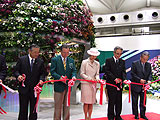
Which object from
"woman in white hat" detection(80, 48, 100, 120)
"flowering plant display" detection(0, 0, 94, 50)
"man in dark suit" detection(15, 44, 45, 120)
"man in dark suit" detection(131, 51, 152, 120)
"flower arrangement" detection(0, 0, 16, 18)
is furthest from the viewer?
"flower arrangement" detection(0, 0, 16, 18)

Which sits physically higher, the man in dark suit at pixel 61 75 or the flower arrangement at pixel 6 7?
the flower arrangement at pixel 6 7

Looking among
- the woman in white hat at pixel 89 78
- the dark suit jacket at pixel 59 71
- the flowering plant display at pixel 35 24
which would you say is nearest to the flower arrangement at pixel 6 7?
the flowering plant display at pixel 35 24

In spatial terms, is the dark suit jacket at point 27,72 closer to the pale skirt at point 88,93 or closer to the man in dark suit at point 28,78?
the man in dark suit at point 28,78

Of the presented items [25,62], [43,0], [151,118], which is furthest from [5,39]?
[151,118]

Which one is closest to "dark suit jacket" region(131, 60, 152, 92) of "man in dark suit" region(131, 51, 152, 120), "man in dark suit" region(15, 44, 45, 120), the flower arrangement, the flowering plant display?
"man in dark suit" region(131, 51, 152, 120)

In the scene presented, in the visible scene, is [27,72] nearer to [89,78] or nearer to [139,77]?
[89,78]

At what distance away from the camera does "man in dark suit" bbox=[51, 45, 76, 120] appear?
3389mm

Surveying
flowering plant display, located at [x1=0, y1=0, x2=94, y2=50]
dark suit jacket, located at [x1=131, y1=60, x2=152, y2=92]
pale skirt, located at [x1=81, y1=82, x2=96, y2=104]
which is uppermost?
flowering plant display, located at [x1=0, y1=0, x2=94, y2=50]

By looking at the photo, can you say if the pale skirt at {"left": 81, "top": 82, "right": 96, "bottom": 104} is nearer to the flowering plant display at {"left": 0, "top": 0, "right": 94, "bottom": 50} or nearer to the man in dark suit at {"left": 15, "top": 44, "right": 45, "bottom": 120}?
the man in dark suit at {"left": 15, "top": 44, "right": 45, "bottom": 120}

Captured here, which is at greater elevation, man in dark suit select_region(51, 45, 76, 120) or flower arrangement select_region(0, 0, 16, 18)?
flower arrangement select_region(0, 0, 16, 18)

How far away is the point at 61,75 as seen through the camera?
345cm

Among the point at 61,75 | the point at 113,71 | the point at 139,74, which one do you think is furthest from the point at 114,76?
the point at 61,75

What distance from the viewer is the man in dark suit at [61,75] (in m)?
3.39

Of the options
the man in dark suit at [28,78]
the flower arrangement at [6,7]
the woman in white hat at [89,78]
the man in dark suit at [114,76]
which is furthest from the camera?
the flower arrangement at [6,7]
